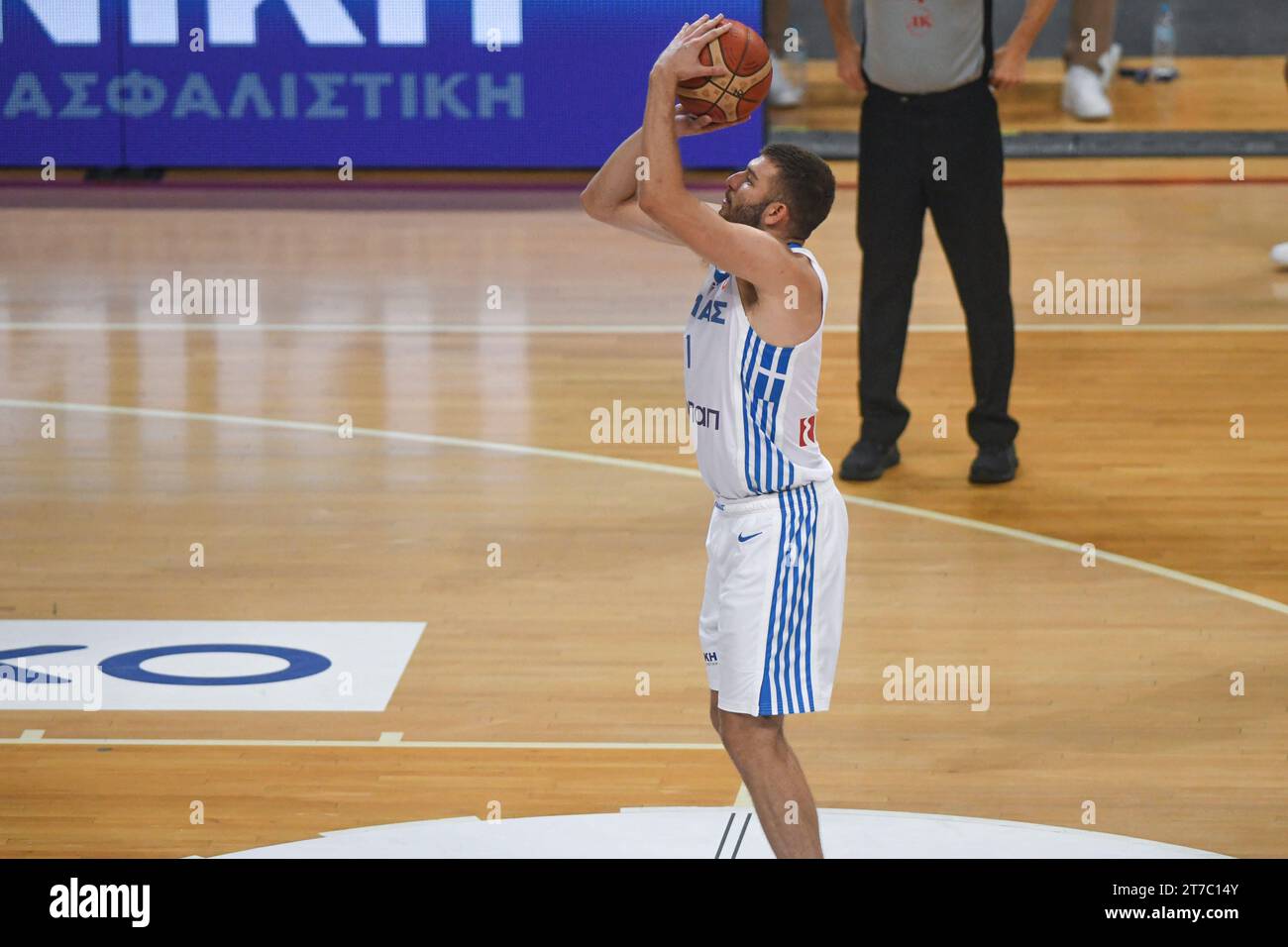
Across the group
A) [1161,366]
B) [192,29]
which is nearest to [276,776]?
[1161,366]

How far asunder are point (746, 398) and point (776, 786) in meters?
0.79

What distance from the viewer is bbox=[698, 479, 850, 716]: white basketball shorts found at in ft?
13.2

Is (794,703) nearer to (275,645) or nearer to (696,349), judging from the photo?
(696,349)

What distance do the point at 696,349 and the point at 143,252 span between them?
947cm

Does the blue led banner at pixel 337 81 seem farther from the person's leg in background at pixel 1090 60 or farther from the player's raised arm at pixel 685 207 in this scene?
the player's raised arm at pixel 685 207

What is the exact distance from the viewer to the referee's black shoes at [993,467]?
789 centimetres

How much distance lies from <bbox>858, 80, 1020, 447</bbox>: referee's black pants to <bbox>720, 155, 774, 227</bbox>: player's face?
3.69 metres

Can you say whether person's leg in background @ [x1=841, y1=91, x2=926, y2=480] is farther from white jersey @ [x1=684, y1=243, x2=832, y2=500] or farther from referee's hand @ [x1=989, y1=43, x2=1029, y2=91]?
white jersey @ [x1=684, y1=243, x2=832, y2=500]

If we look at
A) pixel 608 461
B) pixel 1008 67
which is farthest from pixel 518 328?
pixel 1008 67

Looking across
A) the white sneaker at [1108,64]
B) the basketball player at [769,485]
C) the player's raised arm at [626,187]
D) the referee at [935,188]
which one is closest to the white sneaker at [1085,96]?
the white sneaker at [1108,64]

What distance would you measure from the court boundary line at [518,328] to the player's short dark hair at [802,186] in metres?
6.59

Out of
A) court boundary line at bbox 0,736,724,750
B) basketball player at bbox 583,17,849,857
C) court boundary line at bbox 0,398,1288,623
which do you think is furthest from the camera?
court boundary line at bbox 0,398,1288,623

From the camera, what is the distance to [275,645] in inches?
241
